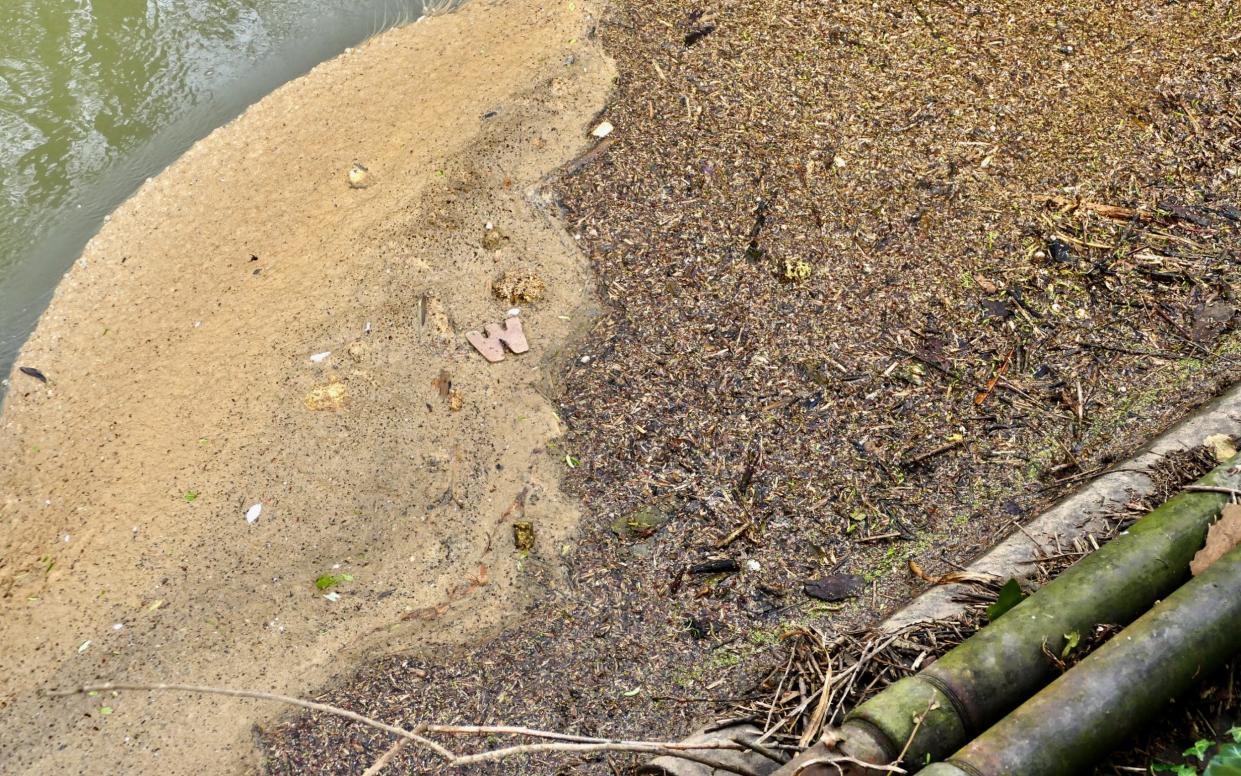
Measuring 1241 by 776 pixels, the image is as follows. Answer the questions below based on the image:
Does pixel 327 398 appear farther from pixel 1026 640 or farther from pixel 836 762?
pixel 1026 640

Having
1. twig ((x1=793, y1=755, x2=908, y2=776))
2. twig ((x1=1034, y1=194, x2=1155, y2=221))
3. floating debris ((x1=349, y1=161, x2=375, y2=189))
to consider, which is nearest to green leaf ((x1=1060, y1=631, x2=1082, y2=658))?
twig ((x1=793, y1=755, x2=908, y2=776))

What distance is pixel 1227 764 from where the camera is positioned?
207cm

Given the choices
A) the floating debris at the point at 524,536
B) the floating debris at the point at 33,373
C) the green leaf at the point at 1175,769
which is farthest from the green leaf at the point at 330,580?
the green leaf at the point at 1175,769

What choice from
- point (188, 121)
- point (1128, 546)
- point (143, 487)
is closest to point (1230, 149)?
point (1128, 546)

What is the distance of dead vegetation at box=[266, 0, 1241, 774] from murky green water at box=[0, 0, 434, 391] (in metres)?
2.07

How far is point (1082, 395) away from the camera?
3926 mm

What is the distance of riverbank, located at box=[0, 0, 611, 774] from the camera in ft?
12.2

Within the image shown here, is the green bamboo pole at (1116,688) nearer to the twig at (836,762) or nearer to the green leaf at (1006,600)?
the twig at (836,762)

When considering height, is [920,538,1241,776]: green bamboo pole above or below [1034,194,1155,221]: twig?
above

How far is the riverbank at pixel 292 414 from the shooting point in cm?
371

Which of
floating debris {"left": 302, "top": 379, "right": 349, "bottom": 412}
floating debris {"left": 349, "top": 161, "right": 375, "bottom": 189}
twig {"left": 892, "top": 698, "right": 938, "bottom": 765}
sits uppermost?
floating debris {"left": 349, "top": 161, "right": 375, "bottom": 189}

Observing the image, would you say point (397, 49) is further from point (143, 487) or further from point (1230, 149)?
point (1230, 149)

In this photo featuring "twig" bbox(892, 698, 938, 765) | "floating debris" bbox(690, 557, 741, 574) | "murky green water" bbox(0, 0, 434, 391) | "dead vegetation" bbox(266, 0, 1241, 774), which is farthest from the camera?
"murky green water" bbox(0, 0, 434, 391)

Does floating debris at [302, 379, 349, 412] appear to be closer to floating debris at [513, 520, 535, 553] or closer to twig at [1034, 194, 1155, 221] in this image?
floating debris at [513, 520, 535, 553]
